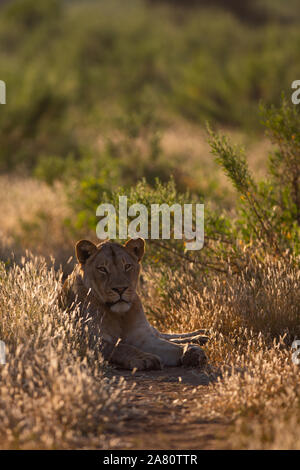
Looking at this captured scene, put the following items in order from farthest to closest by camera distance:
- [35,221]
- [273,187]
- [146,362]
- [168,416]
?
1. [35,221]
2. [273,187]
3. [146,362]
4. [168,416]

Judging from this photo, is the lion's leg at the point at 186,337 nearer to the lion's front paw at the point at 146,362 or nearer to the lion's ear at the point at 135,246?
the lion's front paw at the point at 146,362

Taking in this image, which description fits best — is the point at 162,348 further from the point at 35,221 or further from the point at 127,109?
the point at 127,109


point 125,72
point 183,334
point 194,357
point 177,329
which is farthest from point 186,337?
point 125,72

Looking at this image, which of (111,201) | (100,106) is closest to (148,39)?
(100,106)

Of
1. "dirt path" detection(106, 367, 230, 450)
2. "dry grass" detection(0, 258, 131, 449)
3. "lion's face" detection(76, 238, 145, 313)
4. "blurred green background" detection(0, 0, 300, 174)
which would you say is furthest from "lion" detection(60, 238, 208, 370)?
"blurred green background" detection(0, 0, 300, 174)

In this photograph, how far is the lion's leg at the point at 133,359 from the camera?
607 centimetres

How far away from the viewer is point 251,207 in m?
8.31

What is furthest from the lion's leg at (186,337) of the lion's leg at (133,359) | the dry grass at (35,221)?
the dry grass at (35,221)

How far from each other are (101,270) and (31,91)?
16.1 metres

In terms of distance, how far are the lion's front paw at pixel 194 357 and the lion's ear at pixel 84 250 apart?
4.15 ft

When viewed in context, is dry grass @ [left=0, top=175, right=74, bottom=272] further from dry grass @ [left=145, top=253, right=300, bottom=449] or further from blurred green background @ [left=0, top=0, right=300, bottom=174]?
dry grass @ [left=145, top=253, right=300, bottom=449]

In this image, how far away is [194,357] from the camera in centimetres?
616

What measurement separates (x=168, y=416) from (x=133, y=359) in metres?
1.23
